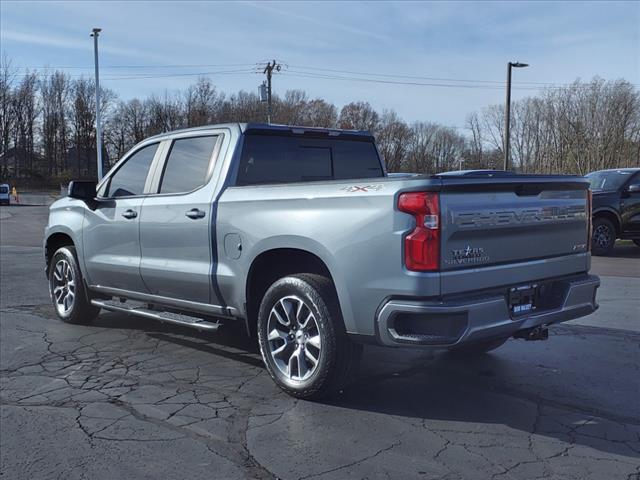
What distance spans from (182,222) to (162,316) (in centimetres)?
86

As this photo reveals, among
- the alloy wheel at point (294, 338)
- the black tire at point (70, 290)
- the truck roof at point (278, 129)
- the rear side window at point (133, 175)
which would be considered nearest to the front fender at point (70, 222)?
the black tire at point (70, 290)

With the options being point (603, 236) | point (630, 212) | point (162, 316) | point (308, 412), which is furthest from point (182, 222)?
point (630, 212)

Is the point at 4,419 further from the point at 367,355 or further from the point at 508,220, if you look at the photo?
the point at 508,220

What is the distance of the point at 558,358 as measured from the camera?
217 inches

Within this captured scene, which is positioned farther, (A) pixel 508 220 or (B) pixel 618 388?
(B) pixel 618 388

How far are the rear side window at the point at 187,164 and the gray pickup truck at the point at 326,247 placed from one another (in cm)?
2

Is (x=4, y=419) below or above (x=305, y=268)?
below

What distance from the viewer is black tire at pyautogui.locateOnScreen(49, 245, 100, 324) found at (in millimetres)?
6758

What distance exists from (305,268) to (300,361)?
26.9 inches

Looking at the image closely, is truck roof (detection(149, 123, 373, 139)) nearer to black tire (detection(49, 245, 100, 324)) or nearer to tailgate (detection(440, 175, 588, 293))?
black tire (detection(49, 245, 100, 324))

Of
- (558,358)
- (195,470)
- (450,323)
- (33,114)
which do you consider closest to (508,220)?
(450,323)

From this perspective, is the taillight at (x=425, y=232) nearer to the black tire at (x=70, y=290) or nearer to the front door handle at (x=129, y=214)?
the front door handle at (x=129, y=214)

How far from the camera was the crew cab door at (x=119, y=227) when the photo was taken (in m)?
5.89

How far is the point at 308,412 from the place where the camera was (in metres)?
4.25
